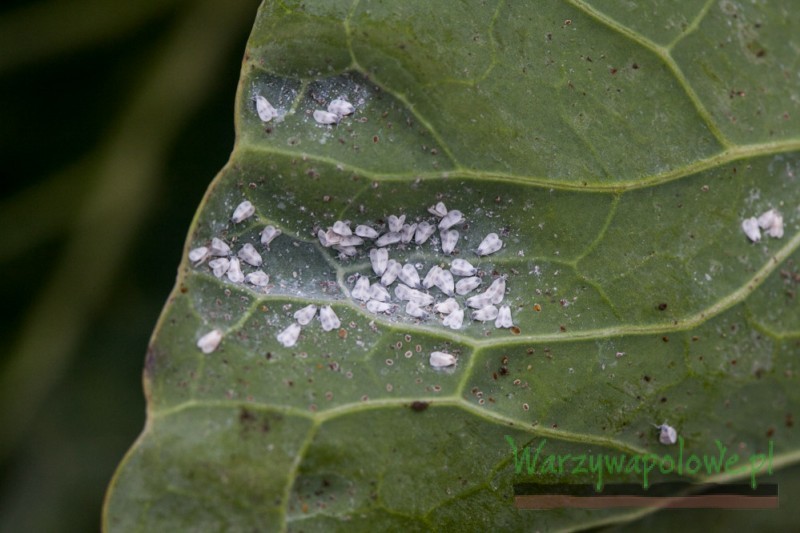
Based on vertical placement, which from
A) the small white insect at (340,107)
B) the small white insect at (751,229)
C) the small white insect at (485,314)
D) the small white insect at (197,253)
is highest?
the small white insect at (751,229)

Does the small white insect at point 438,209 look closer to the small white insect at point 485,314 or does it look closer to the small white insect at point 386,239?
the small white insect at point 386,239

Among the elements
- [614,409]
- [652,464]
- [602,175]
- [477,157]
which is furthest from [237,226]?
[652,464]

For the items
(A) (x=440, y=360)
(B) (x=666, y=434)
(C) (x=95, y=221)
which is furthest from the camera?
(C) (x=95, y=221)

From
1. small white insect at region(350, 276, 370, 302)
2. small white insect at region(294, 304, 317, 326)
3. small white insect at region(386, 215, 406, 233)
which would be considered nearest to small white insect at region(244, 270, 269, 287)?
small white insect at region(294, 304, 317, 326)

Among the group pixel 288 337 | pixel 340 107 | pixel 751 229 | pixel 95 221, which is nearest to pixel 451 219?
pixel 340 107

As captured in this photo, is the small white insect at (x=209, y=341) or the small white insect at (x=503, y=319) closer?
the small white insect at (x=209, y=341)

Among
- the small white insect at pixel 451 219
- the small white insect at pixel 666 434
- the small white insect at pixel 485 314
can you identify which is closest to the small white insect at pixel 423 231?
the small white insect at pixel 451 219

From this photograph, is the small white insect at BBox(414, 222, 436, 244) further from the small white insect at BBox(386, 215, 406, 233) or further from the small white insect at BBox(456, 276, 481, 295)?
the small white insect at BBox(456, 276, 481, 295)

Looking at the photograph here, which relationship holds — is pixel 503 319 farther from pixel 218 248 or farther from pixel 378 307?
pixel 218 248
